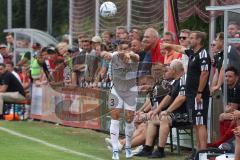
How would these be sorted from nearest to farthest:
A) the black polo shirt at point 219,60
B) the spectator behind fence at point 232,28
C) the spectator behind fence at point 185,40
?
the spectator behind fence at point 232,28 → the black polo shirt at point 219,60 → the spectator behind fence at point 185,40

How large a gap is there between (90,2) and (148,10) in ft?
13.8

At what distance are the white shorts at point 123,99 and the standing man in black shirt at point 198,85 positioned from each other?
102 centimetres

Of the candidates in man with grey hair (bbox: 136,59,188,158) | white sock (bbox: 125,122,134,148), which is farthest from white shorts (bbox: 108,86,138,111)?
man with grey hair (bbox: 136,59,188,158)

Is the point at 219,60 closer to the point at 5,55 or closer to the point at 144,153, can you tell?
the point at 144,153

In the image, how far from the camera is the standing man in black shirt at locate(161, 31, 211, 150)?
12961 millimetres

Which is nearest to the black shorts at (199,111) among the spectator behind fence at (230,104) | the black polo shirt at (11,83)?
the spectator behind fence at (230,104)

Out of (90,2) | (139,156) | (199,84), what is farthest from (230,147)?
(90,2)

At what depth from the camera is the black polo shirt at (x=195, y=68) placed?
42.6ft

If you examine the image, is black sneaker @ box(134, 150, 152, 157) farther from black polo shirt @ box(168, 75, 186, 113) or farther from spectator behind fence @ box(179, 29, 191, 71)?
spectator behind fence @ box(179, 29, 191, 71)

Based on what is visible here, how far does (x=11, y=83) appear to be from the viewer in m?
→ 21.5

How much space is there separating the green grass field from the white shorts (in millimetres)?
855

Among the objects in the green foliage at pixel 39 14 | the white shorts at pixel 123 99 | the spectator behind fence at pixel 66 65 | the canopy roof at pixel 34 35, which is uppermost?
the green foliage at pixel 39 14

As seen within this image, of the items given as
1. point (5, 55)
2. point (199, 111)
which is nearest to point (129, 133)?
point (199, 111)

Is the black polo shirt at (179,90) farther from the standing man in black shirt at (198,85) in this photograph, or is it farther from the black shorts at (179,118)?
the standing man in black shirt at (198,85)
